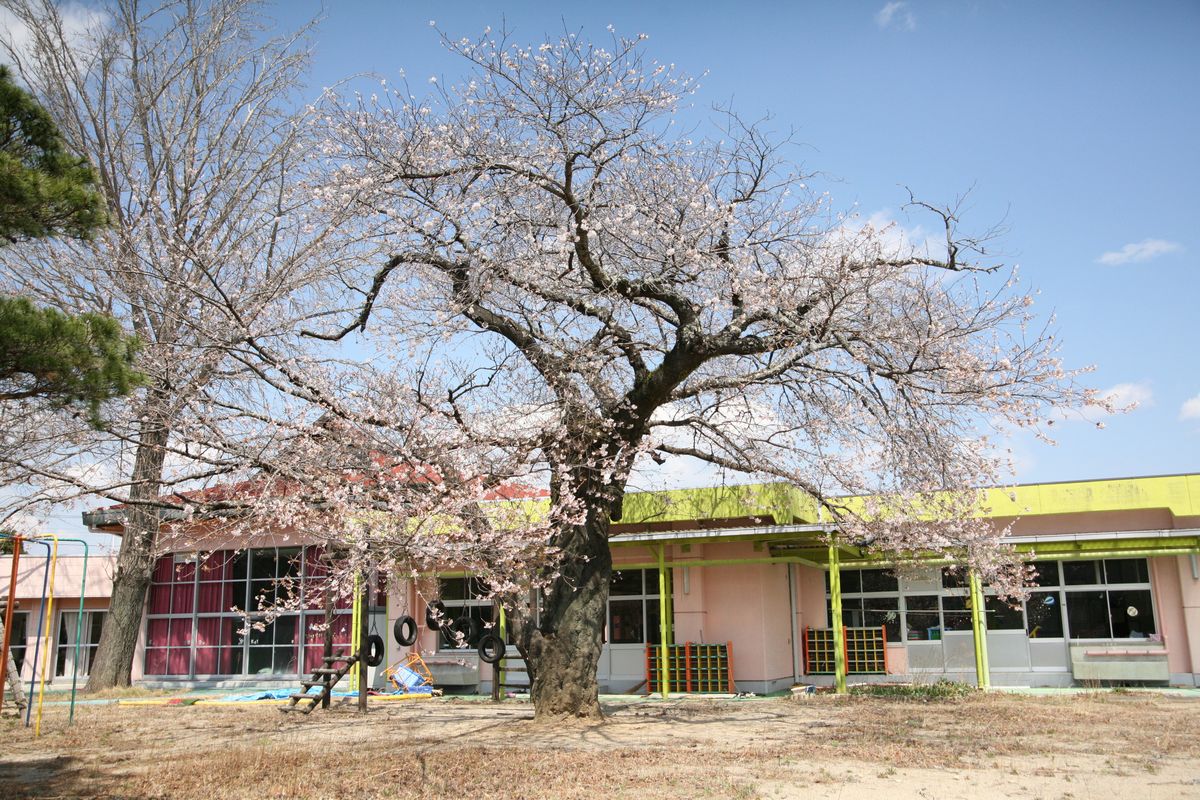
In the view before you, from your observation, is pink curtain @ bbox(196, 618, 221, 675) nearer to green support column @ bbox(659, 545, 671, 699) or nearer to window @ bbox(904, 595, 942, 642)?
green support column @ bbox(659, 545, 671, 699)

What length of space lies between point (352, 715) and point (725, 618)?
21.8 feet

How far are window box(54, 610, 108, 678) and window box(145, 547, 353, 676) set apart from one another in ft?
8.62

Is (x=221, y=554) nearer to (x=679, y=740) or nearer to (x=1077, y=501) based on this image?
(x=679, y=740)

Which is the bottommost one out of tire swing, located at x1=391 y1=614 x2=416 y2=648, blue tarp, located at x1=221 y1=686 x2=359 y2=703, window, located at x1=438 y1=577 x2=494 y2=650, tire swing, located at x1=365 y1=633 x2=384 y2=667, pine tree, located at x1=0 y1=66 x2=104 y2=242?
blue tarp, located at x1=221 y1=686 x2=359 y2=703

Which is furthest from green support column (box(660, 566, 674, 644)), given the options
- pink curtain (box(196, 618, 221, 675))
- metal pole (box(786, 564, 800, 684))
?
pink curtain (box(196, 618, 221, 675))

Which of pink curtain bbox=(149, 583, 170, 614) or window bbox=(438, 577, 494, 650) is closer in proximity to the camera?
window bbox=(438, 577, 494, 650)

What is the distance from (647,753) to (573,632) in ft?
8.15

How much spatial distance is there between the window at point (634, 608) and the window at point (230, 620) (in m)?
5.18

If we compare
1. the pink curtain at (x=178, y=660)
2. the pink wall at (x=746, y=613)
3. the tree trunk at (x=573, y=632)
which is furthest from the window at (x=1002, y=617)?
the pink curtain at (x=178, y=660)

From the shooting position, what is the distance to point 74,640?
71.9ft

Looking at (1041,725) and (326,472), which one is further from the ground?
(326,472)

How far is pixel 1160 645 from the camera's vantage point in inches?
616

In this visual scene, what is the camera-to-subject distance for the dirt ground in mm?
7195

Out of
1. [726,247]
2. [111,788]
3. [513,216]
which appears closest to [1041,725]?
[726,247]
